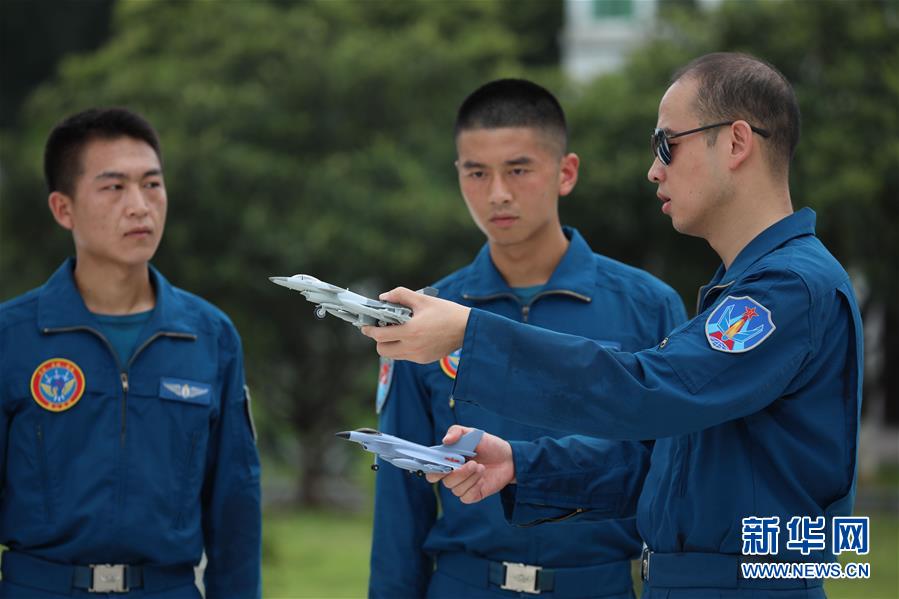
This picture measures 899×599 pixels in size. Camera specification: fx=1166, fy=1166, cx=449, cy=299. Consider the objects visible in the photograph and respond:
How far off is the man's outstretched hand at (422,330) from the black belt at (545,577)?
131cm

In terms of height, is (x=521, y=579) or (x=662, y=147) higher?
(x=662, y=147)

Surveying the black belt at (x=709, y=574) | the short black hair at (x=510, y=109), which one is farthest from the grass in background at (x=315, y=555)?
the black belt at (x=709, y=574)

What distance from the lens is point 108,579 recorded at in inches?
150

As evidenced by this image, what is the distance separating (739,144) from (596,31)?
704 inches

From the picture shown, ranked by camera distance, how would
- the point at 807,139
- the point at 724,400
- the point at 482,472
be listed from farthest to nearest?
the point at 807,139
the point at 482,472
the point at 724,400

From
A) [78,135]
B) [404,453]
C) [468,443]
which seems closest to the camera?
[404,453]

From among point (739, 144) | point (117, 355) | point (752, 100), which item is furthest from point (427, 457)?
point (117, 355)

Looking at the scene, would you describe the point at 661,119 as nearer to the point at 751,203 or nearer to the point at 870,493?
the point at 751,203

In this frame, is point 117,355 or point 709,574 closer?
point 709,574

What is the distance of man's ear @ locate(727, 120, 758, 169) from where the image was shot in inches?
117

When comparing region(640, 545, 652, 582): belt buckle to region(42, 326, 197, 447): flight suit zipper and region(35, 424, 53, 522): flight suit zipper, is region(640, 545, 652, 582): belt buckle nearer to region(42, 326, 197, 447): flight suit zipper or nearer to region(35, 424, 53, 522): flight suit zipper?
region(42, 326, 197, 447): flight suit zipper

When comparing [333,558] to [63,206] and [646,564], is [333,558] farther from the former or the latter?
[646,564]

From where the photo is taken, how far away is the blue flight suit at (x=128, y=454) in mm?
3838

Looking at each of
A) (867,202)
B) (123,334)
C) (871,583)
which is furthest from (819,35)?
(123,334)
